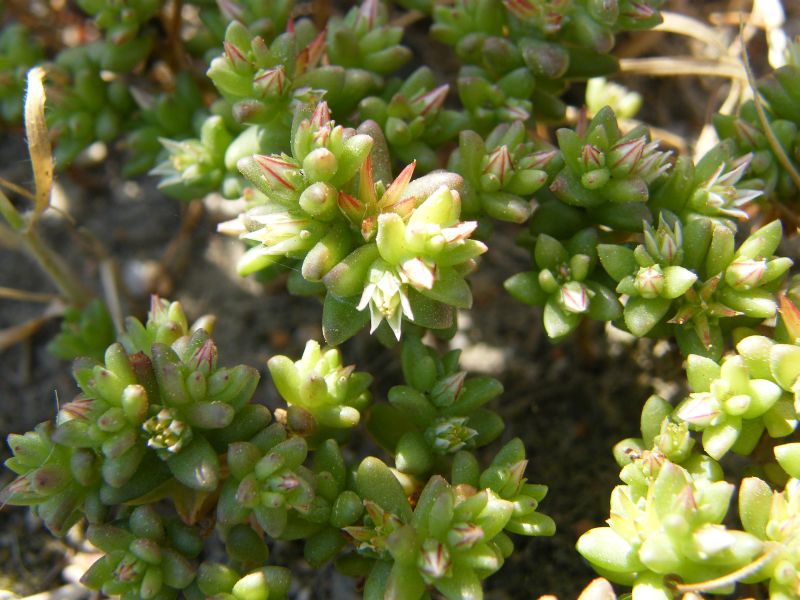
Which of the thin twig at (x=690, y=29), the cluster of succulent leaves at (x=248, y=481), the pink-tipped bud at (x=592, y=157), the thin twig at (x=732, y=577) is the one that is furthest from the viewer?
the thin twig at (x=690, y=29)

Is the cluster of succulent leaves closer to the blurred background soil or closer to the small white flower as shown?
the small white flower

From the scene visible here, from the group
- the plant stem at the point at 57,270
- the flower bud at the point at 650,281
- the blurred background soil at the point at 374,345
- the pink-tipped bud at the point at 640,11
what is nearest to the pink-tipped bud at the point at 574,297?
the flower bud at the point at 650,281

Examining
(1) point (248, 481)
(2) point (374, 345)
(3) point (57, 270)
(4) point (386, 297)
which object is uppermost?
(4) point (386, 297)

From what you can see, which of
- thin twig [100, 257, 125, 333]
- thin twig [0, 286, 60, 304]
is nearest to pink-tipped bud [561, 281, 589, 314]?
thin twig [100, 257, 125, 333]

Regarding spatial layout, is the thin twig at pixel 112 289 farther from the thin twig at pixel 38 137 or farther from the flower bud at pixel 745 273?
the flower bud at pixel 745 273

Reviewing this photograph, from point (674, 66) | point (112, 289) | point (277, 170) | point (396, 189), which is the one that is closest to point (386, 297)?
point (396, 189)

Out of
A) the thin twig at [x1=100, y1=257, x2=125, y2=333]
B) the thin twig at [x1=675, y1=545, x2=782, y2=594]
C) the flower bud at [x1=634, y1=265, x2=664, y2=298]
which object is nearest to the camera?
the thin twig at [x1=675, y1=545, x2=782, y2=594]

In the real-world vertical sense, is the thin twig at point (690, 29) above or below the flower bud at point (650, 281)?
above

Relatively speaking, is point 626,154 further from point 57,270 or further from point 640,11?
point 57,270
